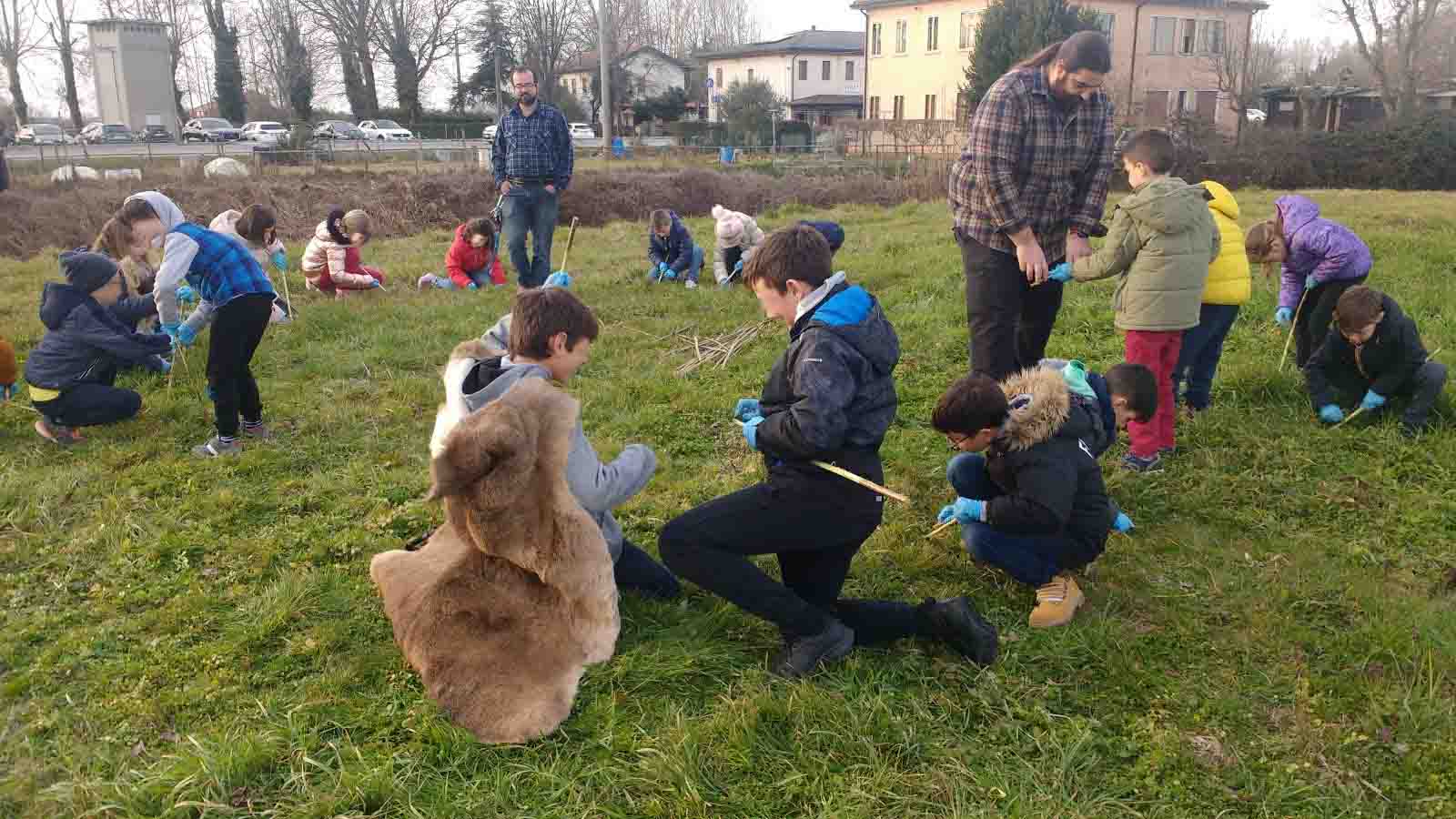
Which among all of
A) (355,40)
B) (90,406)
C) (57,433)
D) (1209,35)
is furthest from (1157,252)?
(355,40)

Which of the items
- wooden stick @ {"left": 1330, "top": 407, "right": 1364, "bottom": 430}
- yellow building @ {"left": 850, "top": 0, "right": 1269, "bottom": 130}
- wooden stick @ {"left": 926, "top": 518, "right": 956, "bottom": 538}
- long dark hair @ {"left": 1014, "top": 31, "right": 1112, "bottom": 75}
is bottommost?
wooden stick @ {"left": 926, "top": 518, "right": 956, "bottom": 538}

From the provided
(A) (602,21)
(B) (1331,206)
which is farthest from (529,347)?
(A) (602,21)

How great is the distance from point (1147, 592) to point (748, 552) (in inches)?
70.9

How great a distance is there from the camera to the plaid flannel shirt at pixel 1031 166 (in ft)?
15.4

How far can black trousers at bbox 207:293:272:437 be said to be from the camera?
566 cm

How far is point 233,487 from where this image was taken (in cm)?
527

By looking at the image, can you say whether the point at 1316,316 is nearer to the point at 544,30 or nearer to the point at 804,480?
the point at 804,480

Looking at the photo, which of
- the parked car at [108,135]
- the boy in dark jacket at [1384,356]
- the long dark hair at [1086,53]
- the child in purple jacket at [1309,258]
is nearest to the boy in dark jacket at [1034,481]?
the long dark hair at [1086,53]

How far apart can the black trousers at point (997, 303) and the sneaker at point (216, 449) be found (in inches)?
167

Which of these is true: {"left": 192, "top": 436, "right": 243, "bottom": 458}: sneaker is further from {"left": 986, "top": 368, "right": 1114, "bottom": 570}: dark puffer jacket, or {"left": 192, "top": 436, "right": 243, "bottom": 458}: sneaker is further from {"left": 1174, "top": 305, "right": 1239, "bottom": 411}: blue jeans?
{"left": 1174, "top": 305, "right": 1239, "bottom": 411}: blue jeans

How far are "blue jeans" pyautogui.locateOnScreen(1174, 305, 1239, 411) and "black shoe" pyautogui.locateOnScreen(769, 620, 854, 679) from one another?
9.69 ft

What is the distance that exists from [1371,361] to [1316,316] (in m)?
0.54

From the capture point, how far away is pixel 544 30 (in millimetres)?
51312

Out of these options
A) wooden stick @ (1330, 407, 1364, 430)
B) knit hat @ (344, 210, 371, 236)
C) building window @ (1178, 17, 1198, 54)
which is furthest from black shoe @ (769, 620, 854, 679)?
building window @ (1178, 17, 1198, 54)
